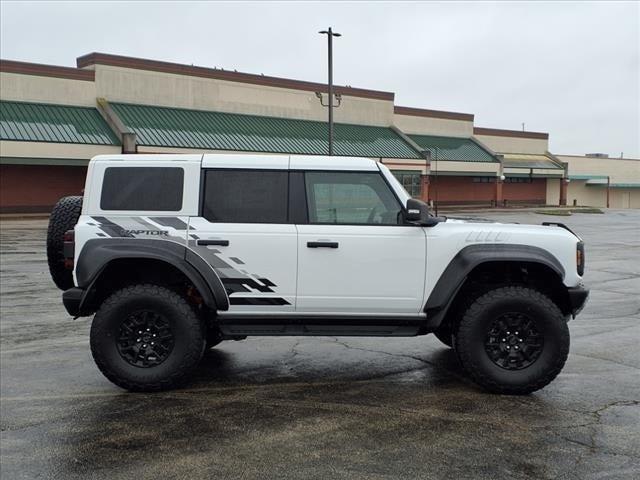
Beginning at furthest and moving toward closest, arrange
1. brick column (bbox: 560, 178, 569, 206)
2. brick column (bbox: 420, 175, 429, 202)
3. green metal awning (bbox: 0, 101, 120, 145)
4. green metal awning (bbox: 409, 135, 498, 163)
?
1. brick column (bbox: 560, 178, 569, 206)
2. green metal awning (bbox: 409, 135, 498, 163)
3. brick column (bbox: 420, 175, 429, 202)
4. green metal awning (bbox: 0, 101, 120, 145)

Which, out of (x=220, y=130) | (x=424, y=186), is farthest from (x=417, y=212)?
(x=424, y=186)

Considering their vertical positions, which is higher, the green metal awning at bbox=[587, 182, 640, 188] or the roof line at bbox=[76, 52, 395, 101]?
the roof line at bbox=[76, 52, 395, 101]

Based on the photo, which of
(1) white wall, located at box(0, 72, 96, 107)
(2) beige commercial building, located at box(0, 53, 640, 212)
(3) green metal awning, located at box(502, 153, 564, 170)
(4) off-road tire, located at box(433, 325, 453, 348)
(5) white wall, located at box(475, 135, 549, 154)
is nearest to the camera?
(4) off-road tire, located at box(433, 325, 453, 348)

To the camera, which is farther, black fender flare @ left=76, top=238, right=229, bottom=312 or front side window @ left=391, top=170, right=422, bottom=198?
front side window @ left=391, top=170, right=422, bottom=198

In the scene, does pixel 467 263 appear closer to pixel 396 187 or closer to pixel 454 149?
pixel 396 187

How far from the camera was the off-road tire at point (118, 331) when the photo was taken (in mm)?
5531

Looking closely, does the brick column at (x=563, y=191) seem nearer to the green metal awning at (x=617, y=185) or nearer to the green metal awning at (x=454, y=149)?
the green metal awning at (x=617, y=185)

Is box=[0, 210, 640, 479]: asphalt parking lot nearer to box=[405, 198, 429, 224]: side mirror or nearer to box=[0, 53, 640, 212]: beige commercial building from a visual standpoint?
box=[405, 198, 429, 224]: side mirror

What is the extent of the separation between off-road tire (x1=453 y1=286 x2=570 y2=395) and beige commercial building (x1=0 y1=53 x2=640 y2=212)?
31.4 metres

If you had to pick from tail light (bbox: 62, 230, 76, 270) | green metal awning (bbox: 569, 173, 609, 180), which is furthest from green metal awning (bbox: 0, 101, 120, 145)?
green metal awning (bbox: 569, 173, 609, 180)

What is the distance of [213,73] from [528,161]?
33887mm

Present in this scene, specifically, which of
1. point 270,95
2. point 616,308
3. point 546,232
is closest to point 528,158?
point 270,95

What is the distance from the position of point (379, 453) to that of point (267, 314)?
180cm

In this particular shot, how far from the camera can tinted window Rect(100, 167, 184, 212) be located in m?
5.67
